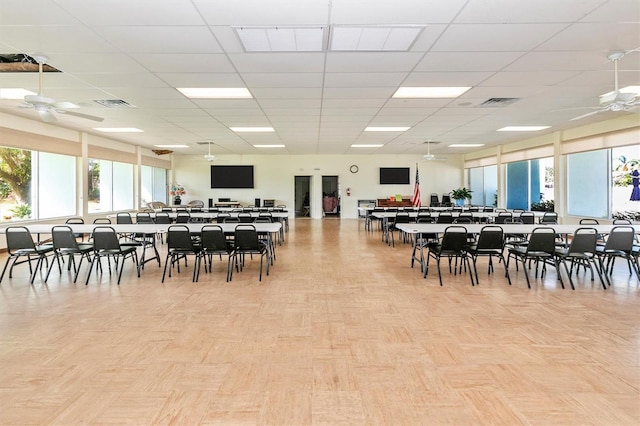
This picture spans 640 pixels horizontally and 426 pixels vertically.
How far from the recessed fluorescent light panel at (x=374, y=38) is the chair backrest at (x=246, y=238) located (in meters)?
2.92

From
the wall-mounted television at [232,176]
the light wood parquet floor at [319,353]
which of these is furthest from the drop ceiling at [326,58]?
the wall-mounted television at [232,176]

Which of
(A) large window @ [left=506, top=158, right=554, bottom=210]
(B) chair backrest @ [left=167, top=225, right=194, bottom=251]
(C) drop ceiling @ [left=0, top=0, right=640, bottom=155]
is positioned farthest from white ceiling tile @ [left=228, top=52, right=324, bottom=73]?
(A) large window @ [left=506, top=158, right=554, bottom=210]

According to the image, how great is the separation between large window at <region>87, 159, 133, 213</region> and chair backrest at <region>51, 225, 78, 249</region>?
22.2ft

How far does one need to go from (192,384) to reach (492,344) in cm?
255

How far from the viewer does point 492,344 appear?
3314 millimetres

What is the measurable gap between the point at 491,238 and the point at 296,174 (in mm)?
12907

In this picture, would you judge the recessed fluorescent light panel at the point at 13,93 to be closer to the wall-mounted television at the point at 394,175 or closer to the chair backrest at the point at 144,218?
the chair backrest at the point at 144,218

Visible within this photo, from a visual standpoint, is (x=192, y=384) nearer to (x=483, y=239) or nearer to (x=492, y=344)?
(x=492, y=344)

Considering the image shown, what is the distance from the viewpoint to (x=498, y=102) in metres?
7.39

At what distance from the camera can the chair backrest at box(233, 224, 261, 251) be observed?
19.0 ft

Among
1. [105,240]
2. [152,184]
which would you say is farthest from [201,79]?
[152,184]

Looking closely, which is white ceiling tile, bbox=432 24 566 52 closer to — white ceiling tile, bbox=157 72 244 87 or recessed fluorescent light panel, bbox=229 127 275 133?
white ceiling tile, bbox=157 72 244 87

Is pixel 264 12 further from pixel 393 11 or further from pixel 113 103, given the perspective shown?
pixel 113 103

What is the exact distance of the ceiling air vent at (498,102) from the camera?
7.19 metres
